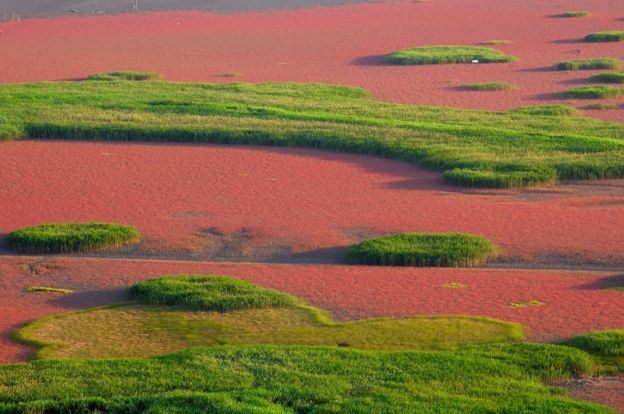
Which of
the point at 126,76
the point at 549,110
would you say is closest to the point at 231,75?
the point at 126,76

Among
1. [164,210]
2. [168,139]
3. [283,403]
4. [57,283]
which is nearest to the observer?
[283,403]

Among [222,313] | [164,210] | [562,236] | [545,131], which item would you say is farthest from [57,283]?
[545,131]

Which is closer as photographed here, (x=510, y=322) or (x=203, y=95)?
(x=510, y=322)

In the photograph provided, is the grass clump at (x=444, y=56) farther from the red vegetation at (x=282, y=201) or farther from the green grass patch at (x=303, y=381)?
the green grass patch at (x=303, y=381)

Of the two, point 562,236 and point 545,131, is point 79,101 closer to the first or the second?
point 545,131

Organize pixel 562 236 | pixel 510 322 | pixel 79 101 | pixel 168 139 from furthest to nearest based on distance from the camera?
pixel 79 101
pixel 168 139
pixel 562 236
pixel 510 322

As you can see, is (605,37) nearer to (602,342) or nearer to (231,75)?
(231,75)
